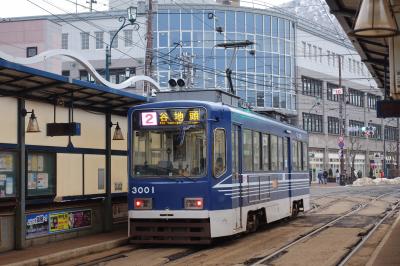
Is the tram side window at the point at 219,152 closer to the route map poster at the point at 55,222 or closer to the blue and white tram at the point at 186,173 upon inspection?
the blue and white tram at the point at 186,173

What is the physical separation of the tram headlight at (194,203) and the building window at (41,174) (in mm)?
3096

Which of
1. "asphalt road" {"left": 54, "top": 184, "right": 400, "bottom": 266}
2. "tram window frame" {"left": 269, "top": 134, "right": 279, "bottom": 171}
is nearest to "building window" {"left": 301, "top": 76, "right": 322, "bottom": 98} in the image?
"asphalt road" {"left": 54, "top": 184, "right": 400, "bottom": 266}

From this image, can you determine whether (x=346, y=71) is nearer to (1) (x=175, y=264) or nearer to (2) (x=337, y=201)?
(2) (x=337, y=201)

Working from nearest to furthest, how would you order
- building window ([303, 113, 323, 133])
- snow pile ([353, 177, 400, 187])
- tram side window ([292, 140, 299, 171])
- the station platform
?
1. the station platform
2. tram side window ([292, 140, 299, 171])
3. snow pile ([353, 177, 400, 187])
4. building window ([303, 113, 323, 133])

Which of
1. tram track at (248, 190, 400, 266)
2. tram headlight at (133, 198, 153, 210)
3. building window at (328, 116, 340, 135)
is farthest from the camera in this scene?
building window at (328, 116, 340, 135)

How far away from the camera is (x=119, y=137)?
16.9 meters

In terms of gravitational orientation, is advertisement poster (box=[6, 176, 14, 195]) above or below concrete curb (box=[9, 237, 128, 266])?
above

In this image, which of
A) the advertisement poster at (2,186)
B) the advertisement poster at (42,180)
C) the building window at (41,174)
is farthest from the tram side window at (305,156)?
the advertisement poster at (2,186)

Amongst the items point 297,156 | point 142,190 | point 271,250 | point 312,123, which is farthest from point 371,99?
point 142,190

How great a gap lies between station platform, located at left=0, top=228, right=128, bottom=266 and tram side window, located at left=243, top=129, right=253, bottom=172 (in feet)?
11.5

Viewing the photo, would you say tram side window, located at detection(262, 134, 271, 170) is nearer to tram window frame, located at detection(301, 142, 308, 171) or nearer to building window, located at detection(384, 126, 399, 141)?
tram window frame, located at detection(301, 142, 308, 171)

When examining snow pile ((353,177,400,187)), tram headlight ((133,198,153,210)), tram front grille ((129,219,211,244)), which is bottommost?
snow pile ((353,177,400,187))

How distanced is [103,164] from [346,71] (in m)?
66.7

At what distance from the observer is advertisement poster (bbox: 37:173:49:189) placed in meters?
14.0
